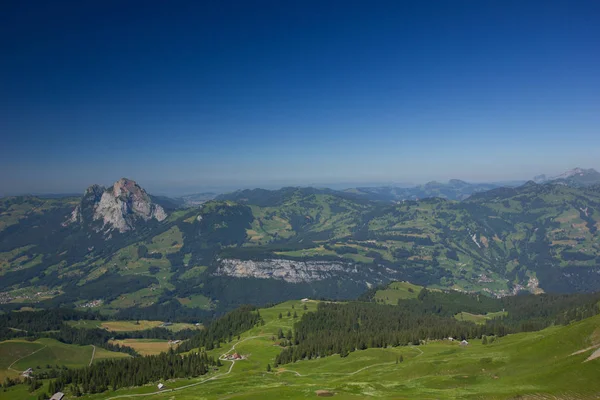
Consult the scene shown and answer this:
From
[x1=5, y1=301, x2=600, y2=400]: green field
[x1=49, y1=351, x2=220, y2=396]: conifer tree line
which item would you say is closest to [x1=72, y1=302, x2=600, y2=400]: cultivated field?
[x1=5, y1=301, x2=600, y2=400]: green field

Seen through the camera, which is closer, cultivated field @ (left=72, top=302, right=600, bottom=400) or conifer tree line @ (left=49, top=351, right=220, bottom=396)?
cultivated field @ (left=72, top=302, right=600, bottom=400)

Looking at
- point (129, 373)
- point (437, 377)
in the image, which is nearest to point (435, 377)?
point (437, 377)

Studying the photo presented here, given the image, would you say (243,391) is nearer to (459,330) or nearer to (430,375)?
(430,375)

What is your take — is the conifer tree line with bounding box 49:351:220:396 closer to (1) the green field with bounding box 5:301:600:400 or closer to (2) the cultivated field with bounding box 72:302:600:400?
(1) the green field with bounding box 5:301:600:400

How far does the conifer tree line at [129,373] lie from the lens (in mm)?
151125

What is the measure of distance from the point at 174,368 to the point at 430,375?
103 metres

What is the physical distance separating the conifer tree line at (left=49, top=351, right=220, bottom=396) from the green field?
6.94m

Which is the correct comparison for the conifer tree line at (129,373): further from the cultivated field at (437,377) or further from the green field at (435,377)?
the cultivated field at (437,377)

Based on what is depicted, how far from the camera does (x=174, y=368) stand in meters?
162

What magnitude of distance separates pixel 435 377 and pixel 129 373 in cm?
11847

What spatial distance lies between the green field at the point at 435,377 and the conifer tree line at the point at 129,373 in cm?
694

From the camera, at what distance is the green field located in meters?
80.4

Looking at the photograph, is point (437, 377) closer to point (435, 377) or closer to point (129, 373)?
point (435, 377)

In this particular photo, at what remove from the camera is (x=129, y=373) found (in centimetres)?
15775
